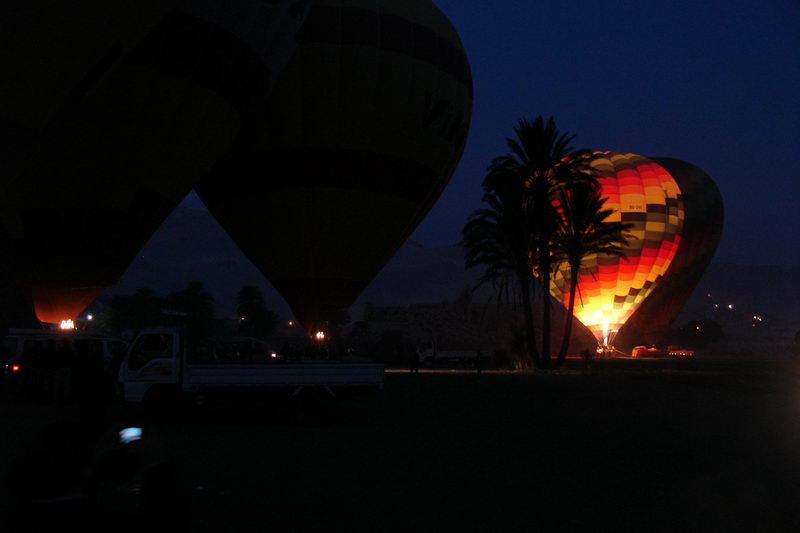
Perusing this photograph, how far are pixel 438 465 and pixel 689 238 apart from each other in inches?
2419

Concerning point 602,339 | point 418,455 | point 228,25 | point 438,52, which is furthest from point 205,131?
point 602,339

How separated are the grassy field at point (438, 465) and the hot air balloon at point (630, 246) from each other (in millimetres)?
42670

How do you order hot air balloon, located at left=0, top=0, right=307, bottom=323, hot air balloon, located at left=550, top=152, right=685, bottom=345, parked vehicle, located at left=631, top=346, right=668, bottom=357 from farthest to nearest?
parked vehicle, located at left=631, top=346, right=668, bottom=357 < hot air balloon, located at left=550, top=152, right=685, bottom=345 < hot air balloon, located at left=0, top=0, right=307, bottom=323

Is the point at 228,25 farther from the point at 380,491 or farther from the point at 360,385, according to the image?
the point at 380,491

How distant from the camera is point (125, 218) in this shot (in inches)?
864

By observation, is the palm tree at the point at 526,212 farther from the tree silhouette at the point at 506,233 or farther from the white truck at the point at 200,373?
the white truck at the point at 200,373

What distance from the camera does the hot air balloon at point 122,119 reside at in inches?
697

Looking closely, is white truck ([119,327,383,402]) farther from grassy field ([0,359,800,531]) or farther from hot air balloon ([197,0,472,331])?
hot air balloon ([197,0,472,331])

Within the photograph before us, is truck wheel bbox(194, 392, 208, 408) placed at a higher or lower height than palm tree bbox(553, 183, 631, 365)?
lower

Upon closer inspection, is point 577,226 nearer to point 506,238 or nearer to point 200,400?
point 506,238

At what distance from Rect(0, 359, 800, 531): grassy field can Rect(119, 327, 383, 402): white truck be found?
0.60 meters

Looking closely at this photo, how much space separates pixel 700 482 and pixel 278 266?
2147 centimetres

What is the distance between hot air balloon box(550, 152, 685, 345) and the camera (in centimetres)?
6238

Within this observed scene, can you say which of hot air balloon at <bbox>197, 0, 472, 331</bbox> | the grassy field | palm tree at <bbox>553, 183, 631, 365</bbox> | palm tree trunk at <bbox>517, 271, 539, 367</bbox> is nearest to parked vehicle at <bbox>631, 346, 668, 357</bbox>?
palm tree at <bbox>553, 183, 631, 365</bbox>
